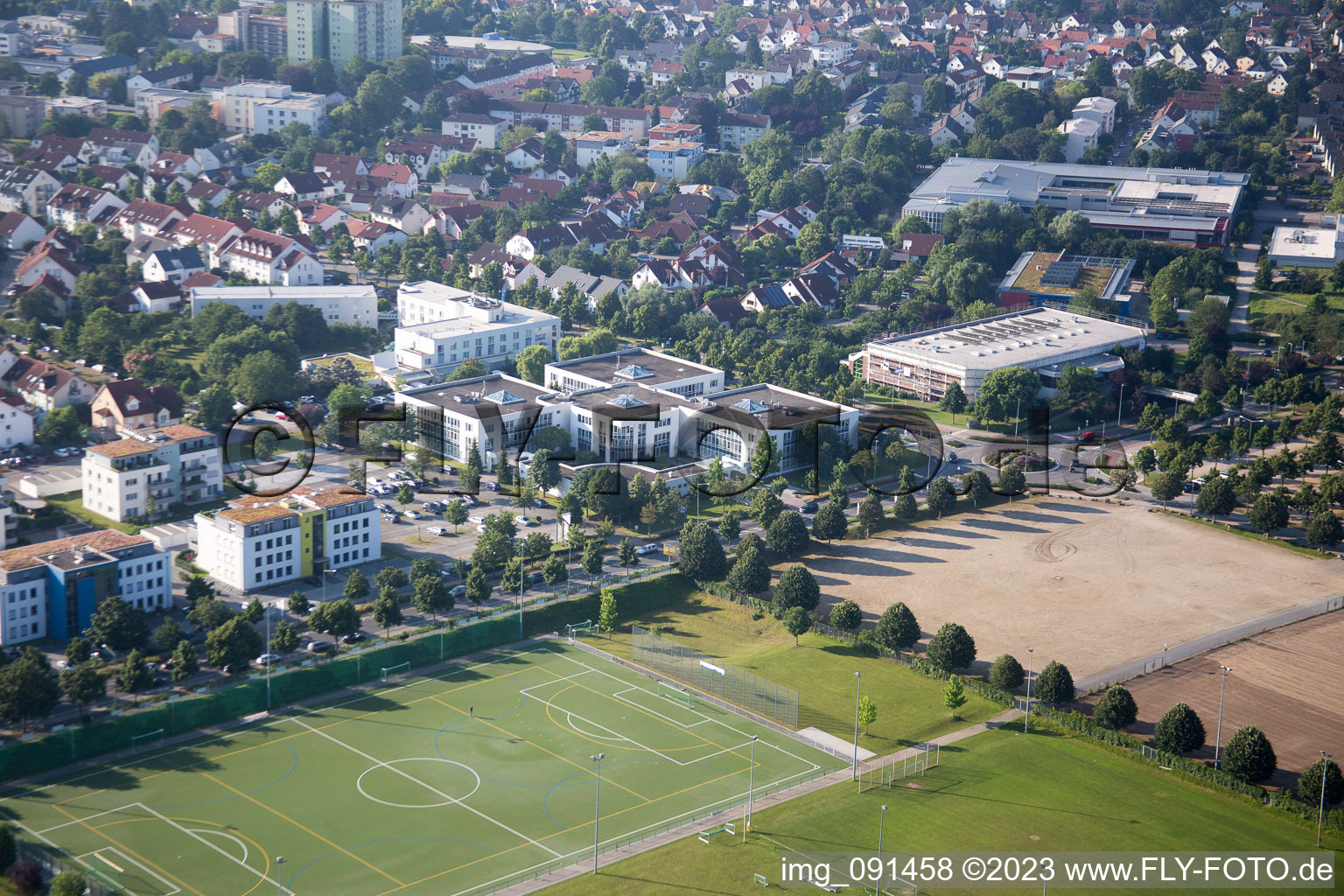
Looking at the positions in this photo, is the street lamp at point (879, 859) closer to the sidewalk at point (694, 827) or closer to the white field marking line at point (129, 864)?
the sidewalk at point (694, 827)

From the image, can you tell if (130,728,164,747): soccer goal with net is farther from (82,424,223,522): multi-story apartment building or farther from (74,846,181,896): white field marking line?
(82,424,223,522): multi-story apartment building

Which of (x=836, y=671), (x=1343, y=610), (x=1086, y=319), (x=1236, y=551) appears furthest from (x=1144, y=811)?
(x=1086, y=319)

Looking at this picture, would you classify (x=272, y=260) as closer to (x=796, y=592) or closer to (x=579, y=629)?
(x=579, y=629)

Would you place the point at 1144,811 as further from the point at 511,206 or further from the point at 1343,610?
the point at 511,206

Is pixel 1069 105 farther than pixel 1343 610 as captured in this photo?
Yes

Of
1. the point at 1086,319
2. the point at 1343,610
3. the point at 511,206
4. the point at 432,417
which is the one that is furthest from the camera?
the point at 511,206

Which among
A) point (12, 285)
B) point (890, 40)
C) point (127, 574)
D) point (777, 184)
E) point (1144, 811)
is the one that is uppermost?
point (890, 40)

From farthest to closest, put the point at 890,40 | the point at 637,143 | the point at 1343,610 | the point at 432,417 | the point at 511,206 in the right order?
the point at 890,40 → the point at 637,143 → the point at 511,206 → the point at 432,417 → the point at 1343,610

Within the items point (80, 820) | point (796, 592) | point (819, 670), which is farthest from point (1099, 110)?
point (80, 820)
